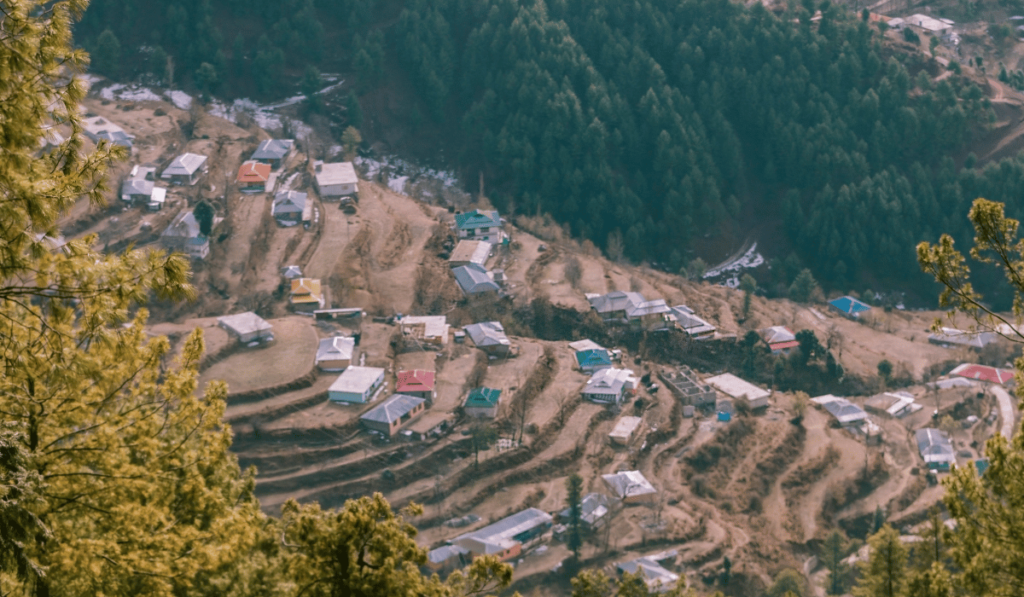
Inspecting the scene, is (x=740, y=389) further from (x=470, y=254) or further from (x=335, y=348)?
(x=335, y=348)

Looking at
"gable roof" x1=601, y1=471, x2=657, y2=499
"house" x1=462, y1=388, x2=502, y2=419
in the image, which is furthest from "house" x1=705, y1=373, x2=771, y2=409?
"house" x1=462, y1=388, x2=502, y2=419

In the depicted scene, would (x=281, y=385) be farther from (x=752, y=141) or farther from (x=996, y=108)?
(x=996, y=108)

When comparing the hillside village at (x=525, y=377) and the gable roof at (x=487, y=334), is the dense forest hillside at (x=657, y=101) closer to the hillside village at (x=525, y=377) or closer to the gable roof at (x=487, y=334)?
the hillside village at (x=525, y=377)

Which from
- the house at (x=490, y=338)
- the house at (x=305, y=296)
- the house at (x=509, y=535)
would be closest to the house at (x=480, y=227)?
the house at (x=490, y=338)

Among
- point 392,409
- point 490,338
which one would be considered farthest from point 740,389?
point 392,409

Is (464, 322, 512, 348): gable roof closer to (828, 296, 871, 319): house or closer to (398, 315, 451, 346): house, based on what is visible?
(398, 315, 451, 346): house
